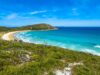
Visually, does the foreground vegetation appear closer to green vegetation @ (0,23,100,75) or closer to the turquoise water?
green vegetation @ (0,23,100,75)

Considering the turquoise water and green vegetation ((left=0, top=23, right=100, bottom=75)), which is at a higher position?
green vegetation ((left=0, top=23, right=100, bottom=75))

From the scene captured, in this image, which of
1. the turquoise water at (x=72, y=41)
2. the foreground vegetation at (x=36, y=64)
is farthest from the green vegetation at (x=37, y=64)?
the turquoise water at (x=72, y=41)

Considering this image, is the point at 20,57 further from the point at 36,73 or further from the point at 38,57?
the point at 36,73

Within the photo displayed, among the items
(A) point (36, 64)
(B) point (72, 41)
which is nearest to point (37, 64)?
(A) point (36, 64)

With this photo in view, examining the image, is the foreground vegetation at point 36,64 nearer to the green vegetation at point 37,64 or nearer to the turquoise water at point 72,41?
the green vegetation at point 37,64

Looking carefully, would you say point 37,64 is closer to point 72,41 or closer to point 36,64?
point 36,64

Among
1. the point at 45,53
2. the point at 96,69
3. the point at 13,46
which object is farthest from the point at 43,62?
the point at 13,46

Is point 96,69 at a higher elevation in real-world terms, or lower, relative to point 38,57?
lower

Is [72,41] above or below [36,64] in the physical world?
below

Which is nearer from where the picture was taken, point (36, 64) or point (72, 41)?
point (36, 64)

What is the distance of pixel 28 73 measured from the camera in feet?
37.1

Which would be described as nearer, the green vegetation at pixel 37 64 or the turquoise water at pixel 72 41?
the green vegetation at pixel 37 64

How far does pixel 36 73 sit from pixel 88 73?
351 centimetres

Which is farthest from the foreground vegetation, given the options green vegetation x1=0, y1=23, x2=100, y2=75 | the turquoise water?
the turquoise water
